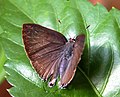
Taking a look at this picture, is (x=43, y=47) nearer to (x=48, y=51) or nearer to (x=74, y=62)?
(x=48, y=51)

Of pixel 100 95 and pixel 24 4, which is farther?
pixel 24 4

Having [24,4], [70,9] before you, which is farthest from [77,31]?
[24,4]

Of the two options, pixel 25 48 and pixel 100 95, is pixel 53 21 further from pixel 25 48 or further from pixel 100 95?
pixel 100 95

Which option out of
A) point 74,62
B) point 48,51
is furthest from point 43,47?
point 74,62

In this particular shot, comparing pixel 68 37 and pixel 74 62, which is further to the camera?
pixel 68 37
